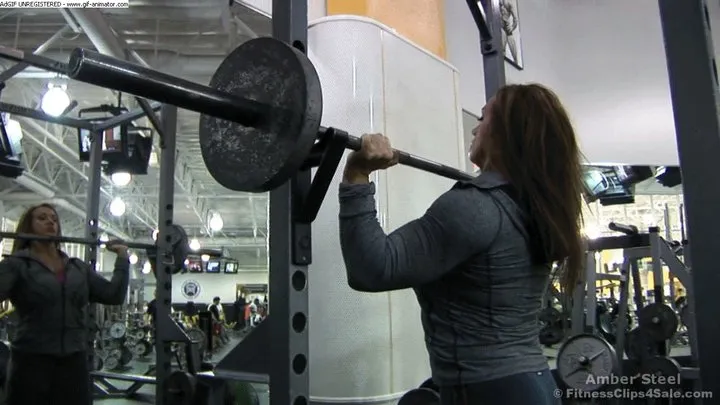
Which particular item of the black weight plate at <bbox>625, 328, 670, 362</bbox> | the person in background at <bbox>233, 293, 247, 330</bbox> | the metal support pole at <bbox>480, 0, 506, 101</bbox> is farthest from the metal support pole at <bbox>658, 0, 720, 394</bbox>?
the person in background at <bbox>233, 293, 247, 330</bbox>

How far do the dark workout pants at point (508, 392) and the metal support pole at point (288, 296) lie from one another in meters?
0.25

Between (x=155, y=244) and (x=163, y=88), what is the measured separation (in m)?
2.27

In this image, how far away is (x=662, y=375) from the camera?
3.41 metres

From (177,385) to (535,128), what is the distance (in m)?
2.32

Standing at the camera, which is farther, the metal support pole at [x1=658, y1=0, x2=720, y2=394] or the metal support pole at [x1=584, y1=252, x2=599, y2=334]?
the metal support pole at [x1=584, y1=252, x2=599, y2=334]

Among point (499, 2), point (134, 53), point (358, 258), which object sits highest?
point (134, 53)

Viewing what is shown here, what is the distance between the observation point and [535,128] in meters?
0.93

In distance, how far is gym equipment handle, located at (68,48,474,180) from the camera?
0.65m

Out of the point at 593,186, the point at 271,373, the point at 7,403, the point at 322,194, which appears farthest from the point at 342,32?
the point at 593,186

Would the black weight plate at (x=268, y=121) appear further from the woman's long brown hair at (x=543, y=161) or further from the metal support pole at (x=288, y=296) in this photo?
the woman's long brown hair at (x=543, y=161)

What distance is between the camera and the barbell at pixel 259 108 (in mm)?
784

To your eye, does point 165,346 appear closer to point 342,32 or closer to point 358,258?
point 342,32

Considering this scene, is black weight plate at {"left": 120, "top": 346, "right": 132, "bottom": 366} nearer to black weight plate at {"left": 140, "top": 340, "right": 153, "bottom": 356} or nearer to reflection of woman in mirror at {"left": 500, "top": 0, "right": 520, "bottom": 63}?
black weight plate at {"left": 140, "top": 340, "right": 153, "bottom": 356}

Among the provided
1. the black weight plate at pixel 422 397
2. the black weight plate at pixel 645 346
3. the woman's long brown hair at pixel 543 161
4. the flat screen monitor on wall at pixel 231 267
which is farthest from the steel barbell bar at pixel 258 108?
the flat screen monitor on wall at pixel 231 267
